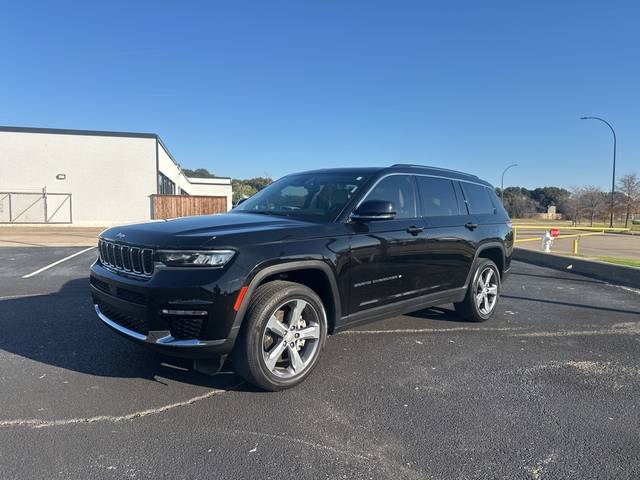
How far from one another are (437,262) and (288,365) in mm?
2091

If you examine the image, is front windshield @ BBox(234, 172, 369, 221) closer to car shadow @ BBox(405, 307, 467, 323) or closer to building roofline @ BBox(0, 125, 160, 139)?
car shadow @ BBox(405, 307, 467, 323)

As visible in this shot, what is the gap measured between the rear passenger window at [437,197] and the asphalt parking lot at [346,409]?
1.42 metres

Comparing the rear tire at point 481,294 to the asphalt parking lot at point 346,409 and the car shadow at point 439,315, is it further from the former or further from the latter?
the asphalt parking lot at point 346,409

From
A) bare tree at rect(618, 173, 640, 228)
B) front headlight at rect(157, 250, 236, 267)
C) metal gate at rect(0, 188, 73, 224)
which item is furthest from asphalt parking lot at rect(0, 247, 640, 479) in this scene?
bare tree at rect(618, 173, 640, 228)

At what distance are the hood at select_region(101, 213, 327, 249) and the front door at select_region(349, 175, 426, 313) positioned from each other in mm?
496

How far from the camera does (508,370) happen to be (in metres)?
4.27

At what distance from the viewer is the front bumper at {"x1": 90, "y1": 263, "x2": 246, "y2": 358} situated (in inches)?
126

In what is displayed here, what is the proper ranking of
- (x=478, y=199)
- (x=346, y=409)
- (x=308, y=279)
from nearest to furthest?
(x=346, y=409) → (x=308, y=279) → (x=478, y=199)

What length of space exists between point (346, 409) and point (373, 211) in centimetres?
161

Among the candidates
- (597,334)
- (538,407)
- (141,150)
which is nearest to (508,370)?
(538,407)

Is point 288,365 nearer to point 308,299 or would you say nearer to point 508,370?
point 308,299

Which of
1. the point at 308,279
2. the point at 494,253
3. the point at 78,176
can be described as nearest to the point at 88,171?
the point at 78,176

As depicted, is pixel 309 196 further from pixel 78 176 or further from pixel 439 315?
pixel 78 176

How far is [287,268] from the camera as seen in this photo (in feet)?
11.6
